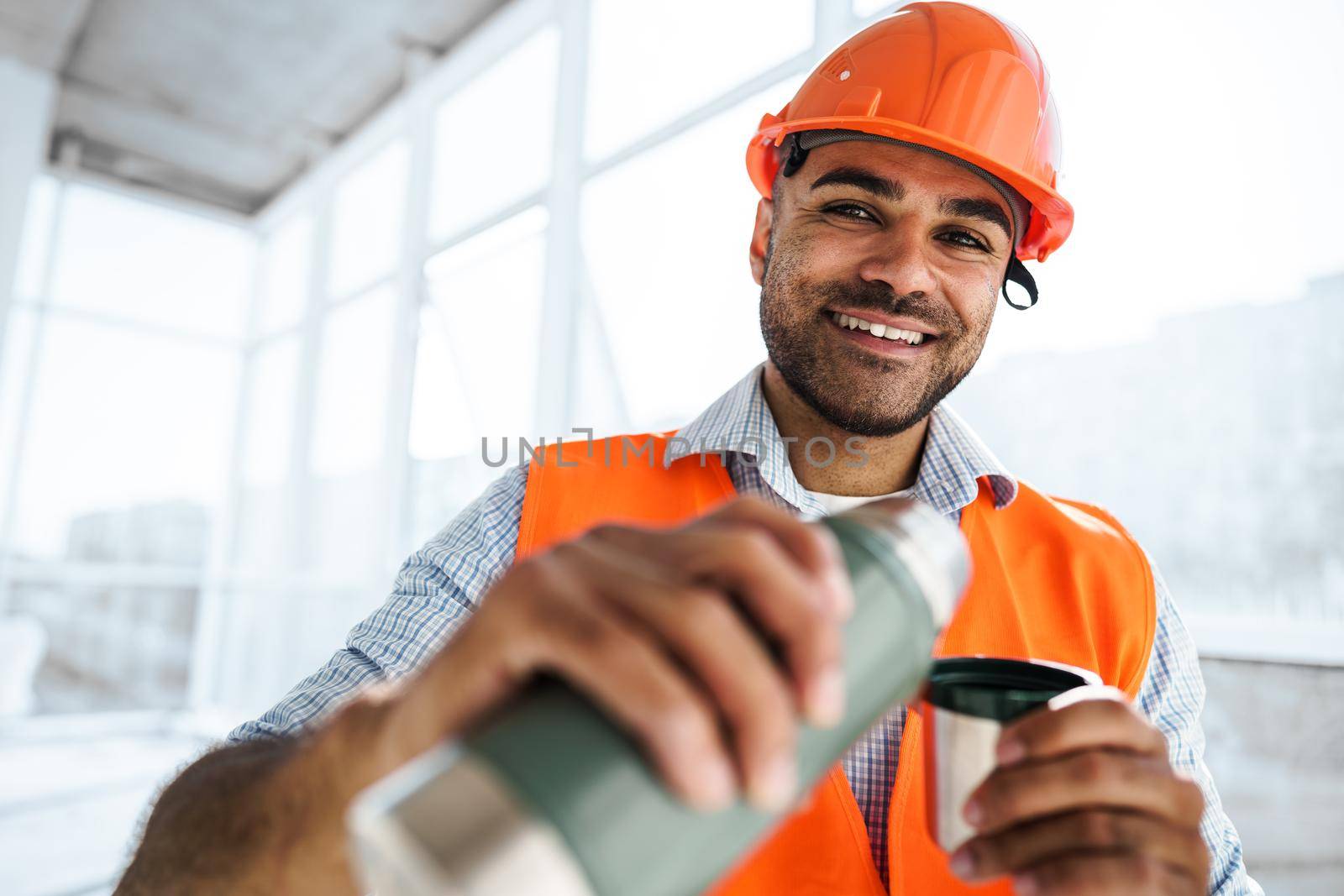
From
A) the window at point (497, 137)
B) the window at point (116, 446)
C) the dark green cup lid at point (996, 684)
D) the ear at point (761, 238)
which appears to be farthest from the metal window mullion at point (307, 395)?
the dark green cup lid at point (996, 684)

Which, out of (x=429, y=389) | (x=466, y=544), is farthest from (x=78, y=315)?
(x=466, y=544)

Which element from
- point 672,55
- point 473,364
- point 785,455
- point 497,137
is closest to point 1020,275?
point 785,455

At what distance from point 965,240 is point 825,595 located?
1.14 metres

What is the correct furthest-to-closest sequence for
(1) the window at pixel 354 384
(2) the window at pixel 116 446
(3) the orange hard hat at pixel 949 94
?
1. (2) the window at pixel 116 446
2. (1) the window at pixel 354 384
3. (3) the orange hard hat at pixel 949 94

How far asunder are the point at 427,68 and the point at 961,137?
183 inches

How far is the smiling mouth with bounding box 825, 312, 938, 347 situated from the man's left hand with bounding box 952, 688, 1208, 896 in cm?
85

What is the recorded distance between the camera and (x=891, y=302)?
1340mm

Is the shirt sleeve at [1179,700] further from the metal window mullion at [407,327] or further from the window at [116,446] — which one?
the window at [116,446]

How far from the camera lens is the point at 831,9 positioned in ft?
9.14

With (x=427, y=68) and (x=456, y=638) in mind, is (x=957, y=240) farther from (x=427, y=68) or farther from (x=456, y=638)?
(x=427, y=68)

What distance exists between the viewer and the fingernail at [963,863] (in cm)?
59

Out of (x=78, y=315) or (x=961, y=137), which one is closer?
(x=961, y=137)

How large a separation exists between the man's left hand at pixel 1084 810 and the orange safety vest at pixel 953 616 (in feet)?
1.53

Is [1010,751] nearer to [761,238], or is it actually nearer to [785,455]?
[785,455]
